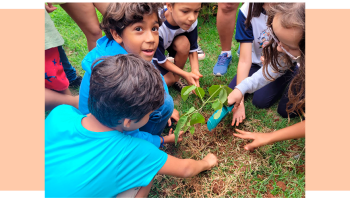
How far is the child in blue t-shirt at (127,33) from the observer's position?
A: 1.53m

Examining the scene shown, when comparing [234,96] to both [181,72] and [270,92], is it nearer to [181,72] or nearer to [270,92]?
[270,92]

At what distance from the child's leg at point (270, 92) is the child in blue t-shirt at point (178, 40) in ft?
1.89

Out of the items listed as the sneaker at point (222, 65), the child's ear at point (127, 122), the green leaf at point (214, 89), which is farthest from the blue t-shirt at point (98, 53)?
the sneaker at point (222, 65)

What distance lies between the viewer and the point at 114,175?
46.8 inches

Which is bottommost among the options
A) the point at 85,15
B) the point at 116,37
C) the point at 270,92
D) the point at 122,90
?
the point at 270,92

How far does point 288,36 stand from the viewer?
133 cm

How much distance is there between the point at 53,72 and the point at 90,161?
964 mm

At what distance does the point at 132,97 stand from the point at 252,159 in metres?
1.14

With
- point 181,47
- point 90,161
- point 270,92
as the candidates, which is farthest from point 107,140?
point 270,92

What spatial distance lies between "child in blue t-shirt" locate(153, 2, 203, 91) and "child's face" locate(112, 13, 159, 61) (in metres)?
0.23

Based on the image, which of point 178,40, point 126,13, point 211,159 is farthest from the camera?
point 178,40

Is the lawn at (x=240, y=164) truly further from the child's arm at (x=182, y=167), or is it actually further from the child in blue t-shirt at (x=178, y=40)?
the child in blue t-shirt at (x=178, y=40)

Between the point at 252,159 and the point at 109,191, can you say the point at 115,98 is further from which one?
the point at 252,159

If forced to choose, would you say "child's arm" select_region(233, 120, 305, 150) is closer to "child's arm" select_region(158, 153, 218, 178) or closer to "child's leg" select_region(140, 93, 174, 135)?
"child's arm" select_region(158, 153, 218, 178)
